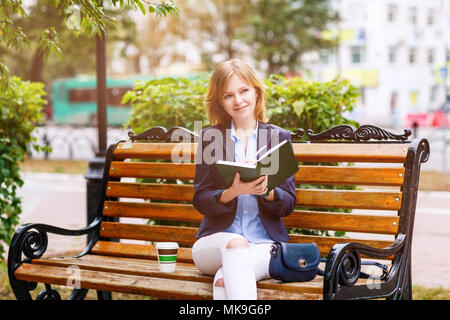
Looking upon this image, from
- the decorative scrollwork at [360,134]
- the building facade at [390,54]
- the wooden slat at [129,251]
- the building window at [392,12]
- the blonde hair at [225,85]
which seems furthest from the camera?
the building window at [392,12]

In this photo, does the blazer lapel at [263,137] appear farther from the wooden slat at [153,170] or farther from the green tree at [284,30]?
the green tree at [284,30]

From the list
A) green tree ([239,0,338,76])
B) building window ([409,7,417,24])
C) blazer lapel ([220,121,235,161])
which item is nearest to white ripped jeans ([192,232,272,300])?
blazer lapel ([220,121,235,161])

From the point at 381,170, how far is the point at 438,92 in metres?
53.0

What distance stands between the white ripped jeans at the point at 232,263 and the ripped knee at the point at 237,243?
0.02 m

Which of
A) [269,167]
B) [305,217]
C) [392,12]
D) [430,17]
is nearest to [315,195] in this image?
[305,217]

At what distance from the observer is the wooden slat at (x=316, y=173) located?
3.44m

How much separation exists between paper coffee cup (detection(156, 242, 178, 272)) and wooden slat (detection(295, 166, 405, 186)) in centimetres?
93

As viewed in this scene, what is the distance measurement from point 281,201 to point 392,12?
51323 millimetres

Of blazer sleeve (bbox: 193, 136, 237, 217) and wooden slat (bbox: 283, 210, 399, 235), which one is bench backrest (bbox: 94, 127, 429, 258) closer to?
wooden slat (bbox: 283, 210, 399, 235)

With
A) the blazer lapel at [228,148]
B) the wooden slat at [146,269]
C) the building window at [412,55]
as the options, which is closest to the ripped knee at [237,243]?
the wooden slat at [146,269]

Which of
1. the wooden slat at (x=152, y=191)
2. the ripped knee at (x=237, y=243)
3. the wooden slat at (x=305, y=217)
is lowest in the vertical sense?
the wooden slat at (x=305, y=217)

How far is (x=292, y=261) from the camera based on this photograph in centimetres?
290

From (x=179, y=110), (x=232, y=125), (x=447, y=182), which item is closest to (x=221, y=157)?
(x=232, y=125)
